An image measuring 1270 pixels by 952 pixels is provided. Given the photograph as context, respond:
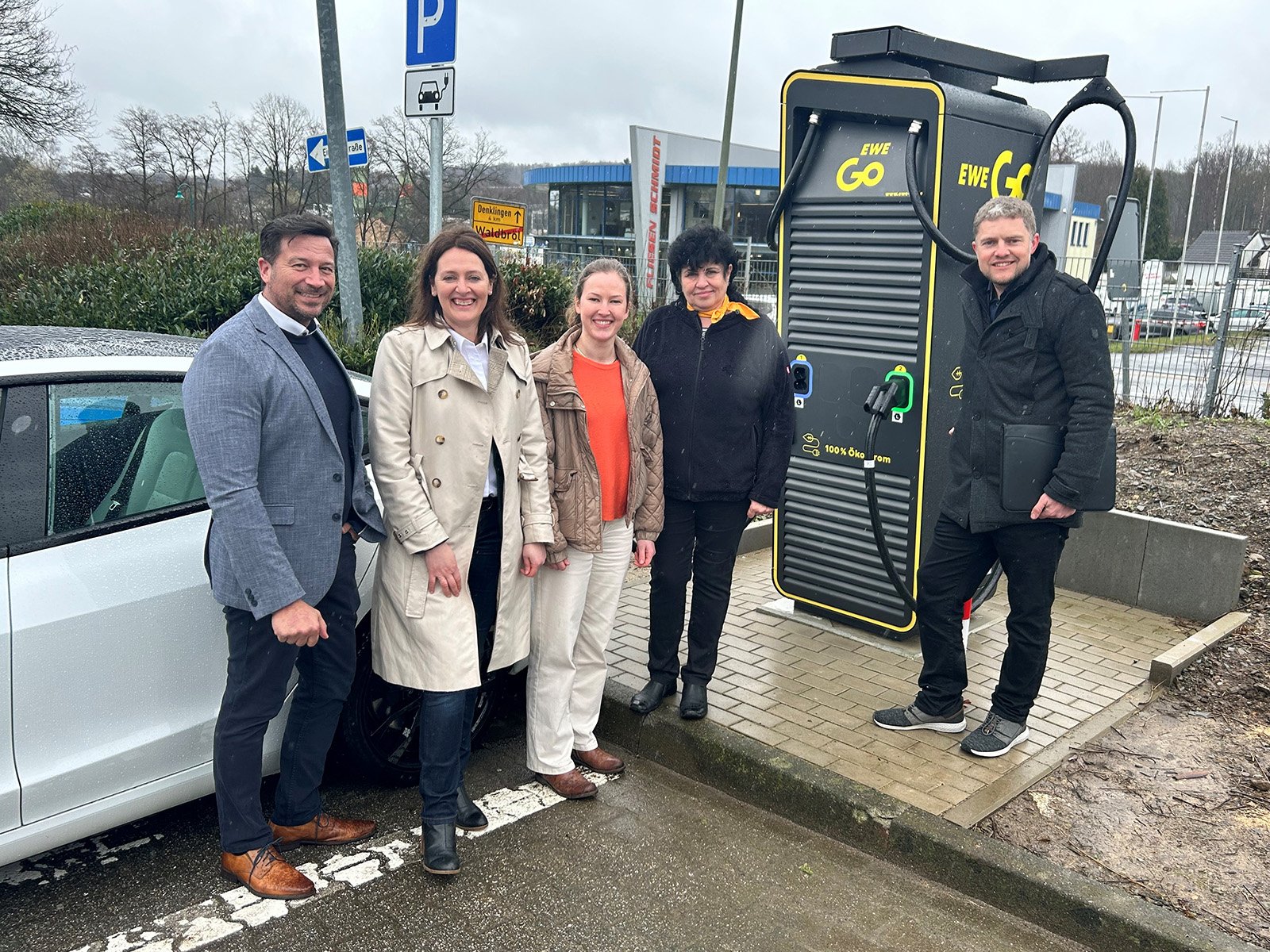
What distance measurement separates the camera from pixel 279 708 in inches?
112

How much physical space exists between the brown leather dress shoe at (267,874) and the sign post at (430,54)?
15.5 ft

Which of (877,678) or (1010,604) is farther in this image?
(877,678)

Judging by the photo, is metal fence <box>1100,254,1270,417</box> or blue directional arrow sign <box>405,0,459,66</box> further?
metal fence <box>1100,254,1270,417</box>

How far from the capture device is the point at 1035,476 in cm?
340

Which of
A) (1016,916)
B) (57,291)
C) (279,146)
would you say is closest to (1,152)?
(279,146)

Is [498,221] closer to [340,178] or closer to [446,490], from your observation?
[340,178]

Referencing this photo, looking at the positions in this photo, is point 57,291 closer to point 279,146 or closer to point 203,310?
point 203,310

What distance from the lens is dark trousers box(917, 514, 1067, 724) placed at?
354 centimetres

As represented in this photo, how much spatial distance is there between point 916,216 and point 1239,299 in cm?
679

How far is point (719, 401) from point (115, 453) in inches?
79.2

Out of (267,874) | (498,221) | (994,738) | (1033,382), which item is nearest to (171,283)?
(498,221)

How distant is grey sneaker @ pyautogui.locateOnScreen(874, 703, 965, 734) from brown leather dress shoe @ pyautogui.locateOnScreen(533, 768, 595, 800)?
119cm

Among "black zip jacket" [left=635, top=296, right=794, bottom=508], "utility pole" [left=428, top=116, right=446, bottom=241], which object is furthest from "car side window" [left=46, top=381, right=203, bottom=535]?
"utility pole" [left=428, top=116, right=446, bottom=241]

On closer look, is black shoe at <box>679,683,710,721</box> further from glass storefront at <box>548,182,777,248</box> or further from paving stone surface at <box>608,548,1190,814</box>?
glass storefront at <box>548,182,777,248</box>
